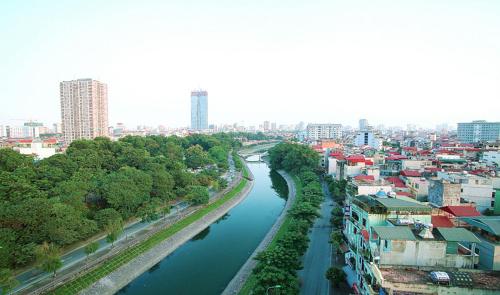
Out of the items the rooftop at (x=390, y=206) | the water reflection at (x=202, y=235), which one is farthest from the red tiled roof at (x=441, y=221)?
the water reflection at (x=202, y=235)

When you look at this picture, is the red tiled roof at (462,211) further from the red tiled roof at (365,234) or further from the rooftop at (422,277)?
the rooftop at (422,277)

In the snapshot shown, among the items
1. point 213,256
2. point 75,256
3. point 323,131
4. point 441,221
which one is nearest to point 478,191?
point 441,221

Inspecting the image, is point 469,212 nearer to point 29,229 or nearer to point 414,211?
point 414,211

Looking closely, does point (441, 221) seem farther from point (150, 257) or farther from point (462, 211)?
point (150, 257)

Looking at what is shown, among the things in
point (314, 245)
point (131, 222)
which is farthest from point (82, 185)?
point (314, 245)

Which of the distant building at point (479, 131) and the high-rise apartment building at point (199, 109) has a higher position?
the high-rise apartment building at point (199, 109)

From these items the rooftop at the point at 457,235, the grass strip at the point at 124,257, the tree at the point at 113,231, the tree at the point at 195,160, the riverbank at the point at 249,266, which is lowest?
the riverbank at the point at 249,266
